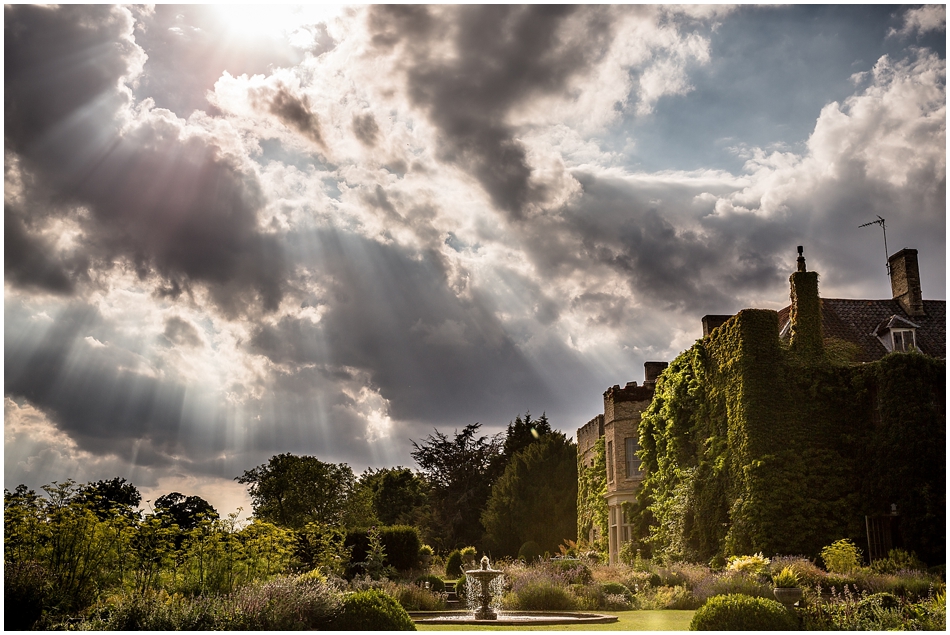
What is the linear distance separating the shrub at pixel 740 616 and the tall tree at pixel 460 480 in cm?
3762

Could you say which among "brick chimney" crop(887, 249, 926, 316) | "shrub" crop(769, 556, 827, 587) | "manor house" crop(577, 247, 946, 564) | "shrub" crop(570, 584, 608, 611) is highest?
"brick chimney" crop(887, 249, 926, 316)

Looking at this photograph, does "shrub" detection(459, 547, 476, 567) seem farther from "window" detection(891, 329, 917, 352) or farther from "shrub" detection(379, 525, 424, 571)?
"window" detection(891, 329, 917, 352)

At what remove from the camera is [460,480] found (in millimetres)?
52781

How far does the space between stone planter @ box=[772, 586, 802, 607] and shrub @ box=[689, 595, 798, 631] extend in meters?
1.70

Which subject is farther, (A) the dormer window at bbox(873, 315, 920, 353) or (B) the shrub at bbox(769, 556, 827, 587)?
(A) the dormer window at bbox(873, 315, 920, 353)

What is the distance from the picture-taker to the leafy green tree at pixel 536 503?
43.0 m

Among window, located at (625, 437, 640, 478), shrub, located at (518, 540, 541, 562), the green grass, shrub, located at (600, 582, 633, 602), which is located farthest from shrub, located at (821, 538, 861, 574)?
shrub, located at (518, 540, 541, 562)

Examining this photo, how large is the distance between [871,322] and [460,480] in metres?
32.1

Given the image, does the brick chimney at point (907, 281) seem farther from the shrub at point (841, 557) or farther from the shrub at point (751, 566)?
the shrub at point (751, 566)

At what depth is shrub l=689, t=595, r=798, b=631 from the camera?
1157 centimetres

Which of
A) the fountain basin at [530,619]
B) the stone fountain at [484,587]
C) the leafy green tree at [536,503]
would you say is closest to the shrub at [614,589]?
the fountain basin at [530,619]

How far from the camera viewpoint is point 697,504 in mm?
23578

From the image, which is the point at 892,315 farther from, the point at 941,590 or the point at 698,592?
the point at 698,592

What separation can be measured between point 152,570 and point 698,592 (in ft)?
38.4
